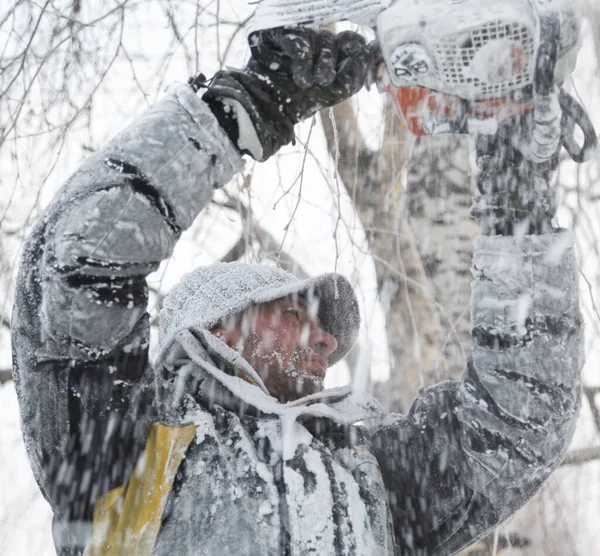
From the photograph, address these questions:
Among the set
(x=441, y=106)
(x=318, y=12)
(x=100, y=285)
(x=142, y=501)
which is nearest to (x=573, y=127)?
(x=441, y=106)

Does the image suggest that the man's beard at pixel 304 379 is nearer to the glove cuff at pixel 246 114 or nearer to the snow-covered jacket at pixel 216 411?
the snow-covered jacket at pixel 216 411

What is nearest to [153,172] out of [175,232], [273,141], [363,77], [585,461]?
[175,232]

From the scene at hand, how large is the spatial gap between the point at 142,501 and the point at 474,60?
1.07m

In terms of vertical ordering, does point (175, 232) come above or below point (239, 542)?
above

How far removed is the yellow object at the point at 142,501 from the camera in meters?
1.57

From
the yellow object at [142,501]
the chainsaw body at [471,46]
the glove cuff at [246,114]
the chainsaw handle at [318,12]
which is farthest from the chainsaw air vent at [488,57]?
the yellow object at [142,501]

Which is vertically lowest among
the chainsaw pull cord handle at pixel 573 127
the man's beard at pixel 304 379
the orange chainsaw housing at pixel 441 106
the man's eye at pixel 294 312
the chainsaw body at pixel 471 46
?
the man's beard at pixel 304 379

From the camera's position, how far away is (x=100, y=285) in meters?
1.43

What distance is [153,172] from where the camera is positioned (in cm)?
147

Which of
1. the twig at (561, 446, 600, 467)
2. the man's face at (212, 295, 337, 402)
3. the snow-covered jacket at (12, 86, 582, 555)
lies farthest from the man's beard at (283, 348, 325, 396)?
the twig at (561, 446, 600, 467)

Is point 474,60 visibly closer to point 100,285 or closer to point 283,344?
point 100,285

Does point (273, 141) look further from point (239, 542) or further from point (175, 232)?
point (239, 542)

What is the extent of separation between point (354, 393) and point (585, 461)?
1.59 metres

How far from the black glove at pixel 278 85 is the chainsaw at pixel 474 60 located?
0.04 m
